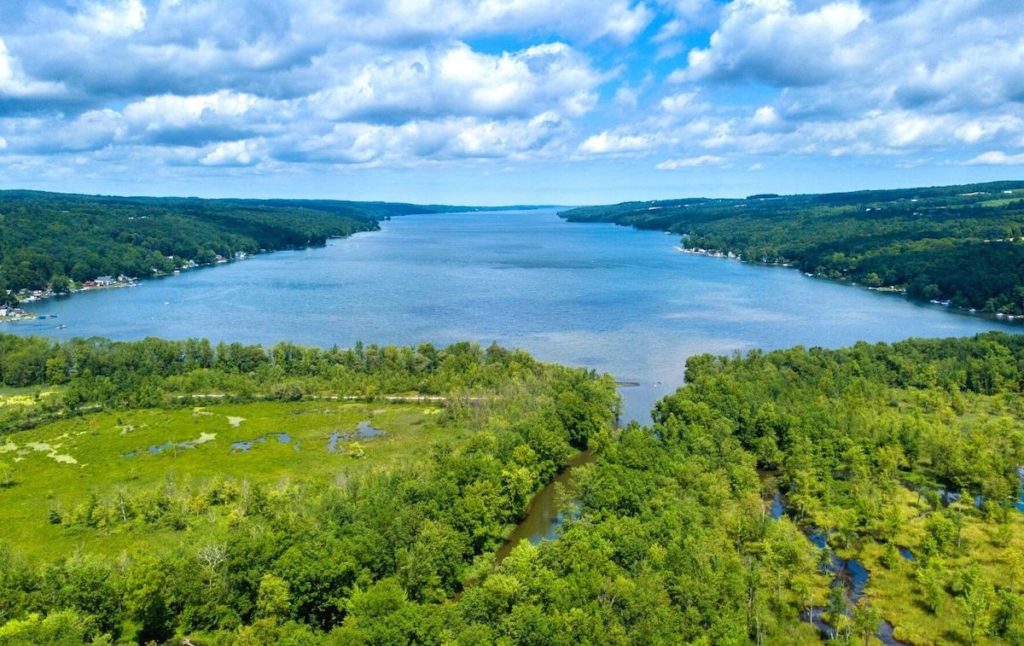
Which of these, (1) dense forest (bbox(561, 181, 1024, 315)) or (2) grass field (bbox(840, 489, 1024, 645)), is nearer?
(2) grass field (bbox(840, 489, 1024, 645))

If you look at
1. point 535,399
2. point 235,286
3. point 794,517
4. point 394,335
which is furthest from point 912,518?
point 235,286

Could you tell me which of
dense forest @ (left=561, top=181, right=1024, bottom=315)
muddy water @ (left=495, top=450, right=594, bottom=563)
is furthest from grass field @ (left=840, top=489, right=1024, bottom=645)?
dense forest @ (left=561, top=181, right=1024, bottom=315)

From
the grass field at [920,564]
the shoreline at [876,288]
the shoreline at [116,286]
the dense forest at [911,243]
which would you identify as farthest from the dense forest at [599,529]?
the dense forest at [911,243]

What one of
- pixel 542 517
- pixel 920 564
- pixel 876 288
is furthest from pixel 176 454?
pixel 876 288

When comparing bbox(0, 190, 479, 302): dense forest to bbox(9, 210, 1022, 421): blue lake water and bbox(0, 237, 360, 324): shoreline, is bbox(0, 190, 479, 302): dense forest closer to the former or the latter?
bbox(0, 237, 360, 324): shoreline

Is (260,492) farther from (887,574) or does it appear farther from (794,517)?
(887,574)

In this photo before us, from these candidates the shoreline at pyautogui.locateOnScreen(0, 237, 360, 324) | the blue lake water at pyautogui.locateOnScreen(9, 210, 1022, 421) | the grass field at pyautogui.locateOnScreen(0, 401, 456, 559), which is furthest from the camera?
the shoreline at pyautogui.locateOnScreen(0, 237, 360, 324)

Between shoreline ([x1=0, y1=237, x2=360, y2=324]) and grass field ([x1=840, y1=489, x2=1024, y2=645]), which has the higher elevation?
shoreline ([x1=0, y1=237, x2=360, y2=324])
